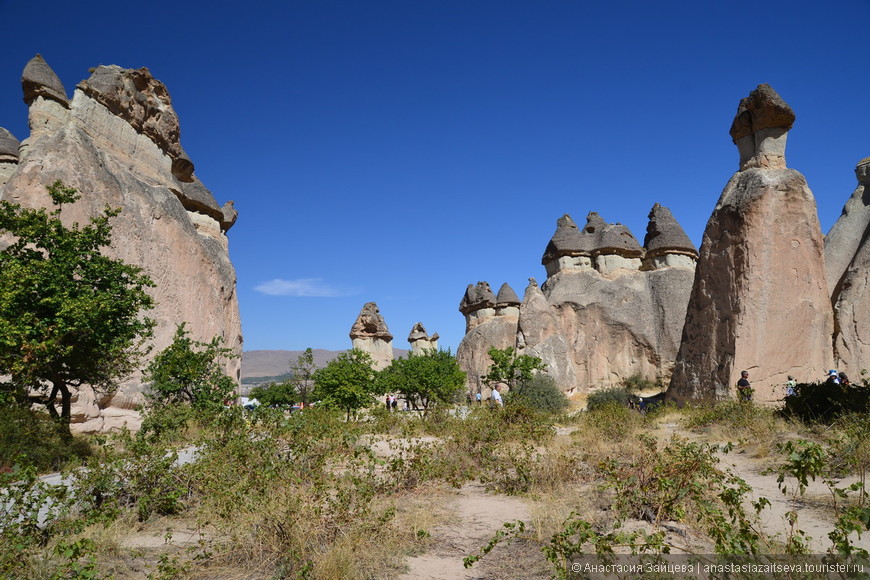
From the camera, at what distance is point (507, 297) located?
1101 inches

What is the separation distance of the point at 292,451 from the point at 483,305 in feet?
77.4

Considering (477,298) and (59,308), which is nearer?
(59,308)

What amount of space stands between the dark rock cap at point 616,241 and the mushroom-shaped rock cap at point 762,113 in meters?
13.7

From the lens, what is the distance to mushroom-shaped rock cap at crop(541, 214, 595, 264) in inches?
998

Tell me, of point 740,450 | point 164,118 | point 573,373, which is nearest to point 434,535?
point 740,450

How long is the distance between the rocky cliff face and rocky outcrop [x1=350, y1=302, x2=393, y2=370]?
190 inches

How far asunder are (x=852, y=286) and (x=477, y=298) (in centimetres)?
1829

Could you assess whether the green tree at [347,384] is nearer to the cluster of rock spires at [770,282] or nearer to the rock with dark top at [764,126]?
the cluster of rock spires at [770,282]

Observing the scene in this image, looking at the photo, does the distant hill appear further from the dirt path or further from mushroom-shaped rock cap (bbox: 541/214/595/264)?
the dirt path

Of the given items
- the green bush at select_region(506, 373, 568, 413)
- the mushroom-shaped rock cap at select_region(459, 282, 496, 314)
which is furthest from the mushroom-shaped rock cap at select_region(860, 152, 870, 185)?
the mushroom-shaped rock cap at select_region(459, 282, 496, 314)

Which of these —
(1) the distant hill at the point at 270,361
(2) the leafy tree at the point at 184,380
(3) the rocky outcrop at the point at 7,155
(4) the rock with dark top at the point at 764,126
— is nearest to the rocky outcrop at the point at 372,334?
(3) the rocky outcrop at the point at 7,155

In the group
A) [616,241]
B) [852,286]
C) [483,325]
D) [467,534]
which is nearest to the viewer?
[467,534]

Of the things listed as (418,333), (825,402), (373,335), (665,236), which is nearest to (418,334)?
(418,333)

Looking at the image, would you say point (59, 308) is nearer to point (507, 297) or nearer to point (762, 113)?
point (762, 113)
